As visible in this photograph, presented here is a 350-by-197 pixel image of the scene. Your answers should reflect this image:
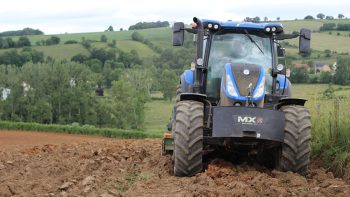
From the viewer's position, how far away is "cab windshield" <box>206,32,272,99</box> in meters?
9.42

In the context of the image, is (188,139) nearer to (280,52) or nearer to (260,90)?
(260,90)

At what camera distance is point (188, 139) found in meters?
8.16

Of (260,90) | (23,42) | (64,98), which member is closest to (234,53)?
(260,90)

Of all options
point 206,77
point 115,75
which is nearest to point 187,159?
point 206,77

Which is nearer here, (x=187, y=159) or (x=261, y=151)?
(x=187, y=159)

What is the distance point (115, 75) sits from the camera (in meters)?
74.3

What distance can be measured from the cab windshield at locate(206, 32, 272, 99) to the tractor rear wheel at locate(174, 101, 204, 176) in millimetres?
1212

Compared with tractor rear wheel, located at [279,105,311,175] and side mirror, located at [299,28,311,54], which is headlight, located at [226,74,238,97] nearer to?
tractor rear wheel, located at [279,105,311,175]

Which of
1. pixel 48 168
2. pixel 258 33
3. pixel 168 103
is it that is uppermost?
pixel 258 33

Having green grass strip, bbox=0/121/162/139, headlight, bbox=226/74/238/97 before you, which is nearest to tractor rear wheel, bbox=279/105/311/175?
headlight, bbox=226/74/238/97

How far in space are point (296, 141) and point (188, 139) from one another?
5.15 ft

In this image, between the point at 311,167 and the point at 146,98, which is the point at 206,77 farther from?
the point at 146,98

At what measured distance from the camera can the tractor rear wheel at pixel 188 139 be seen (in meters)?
8.16

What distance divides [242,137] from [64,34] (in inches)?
3939
